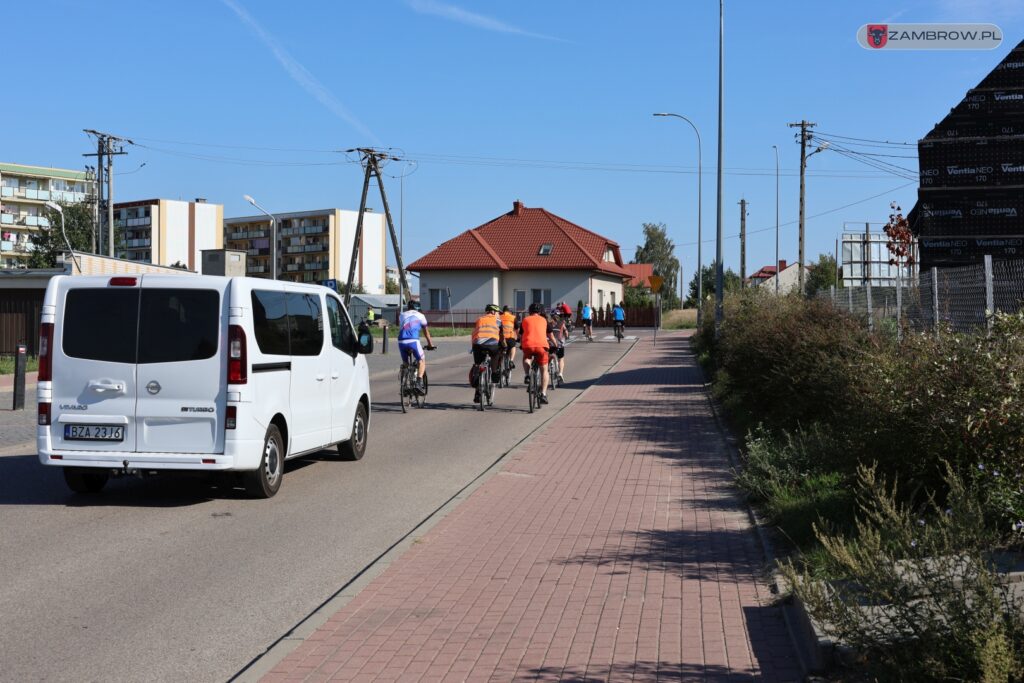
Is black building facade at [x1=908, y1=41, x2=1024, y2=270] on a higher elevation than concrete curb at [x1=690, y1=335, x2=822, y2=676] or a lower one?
higher

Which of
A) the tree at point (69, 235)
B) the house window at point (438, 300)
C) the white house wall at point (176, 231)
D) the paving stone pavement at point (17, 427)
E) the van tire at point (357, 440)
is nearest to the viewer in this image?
the van tire at point (357, 440)

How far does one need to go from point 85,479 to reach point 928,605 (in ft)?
26.6

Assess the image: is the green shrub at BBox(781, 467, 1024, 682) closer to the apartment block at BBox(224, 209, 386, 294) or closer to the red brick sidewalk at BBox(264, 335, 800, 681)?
the red brick sidewalk at BBox(264, 335, 800, 681)

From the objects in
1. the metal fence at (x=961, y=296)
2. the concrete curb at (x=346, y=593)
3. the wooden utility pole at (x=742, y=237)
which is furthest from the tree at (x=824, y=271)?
the concrete curb at (x=346, y=593)

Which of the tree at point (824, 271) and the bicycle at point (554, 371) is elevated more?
the tree at point (824, 271)

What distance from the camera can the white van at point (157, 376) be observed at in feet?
30.3

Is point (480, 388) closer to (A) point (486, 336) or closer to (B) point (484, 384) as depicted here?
(B) point (484, 384)

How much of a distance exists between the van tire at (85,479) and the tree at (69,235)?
6918cm

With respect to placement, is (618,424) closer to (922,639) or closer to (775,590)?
Result: (775,590)

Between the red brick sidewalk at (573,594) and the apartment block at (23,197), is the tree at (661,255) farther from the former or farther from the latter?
the red brick sidewalk at (573,594)

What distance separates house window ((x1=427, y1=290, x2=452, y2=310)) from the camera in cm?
7112

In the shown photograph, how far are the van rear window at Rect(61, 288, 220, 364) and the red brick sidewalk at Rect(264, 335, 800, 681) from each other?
2.72m

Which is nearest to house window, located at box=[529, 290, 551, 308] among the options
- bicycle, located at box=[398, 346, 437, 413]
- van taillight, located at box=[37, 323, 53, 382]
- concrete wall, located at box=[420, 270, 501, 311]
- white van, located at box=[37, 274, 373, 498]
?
concrete wall, located at box=[420, 270, 501, 311]

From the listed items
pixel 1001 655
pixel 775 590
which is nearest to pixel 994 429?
pixel 775 590
